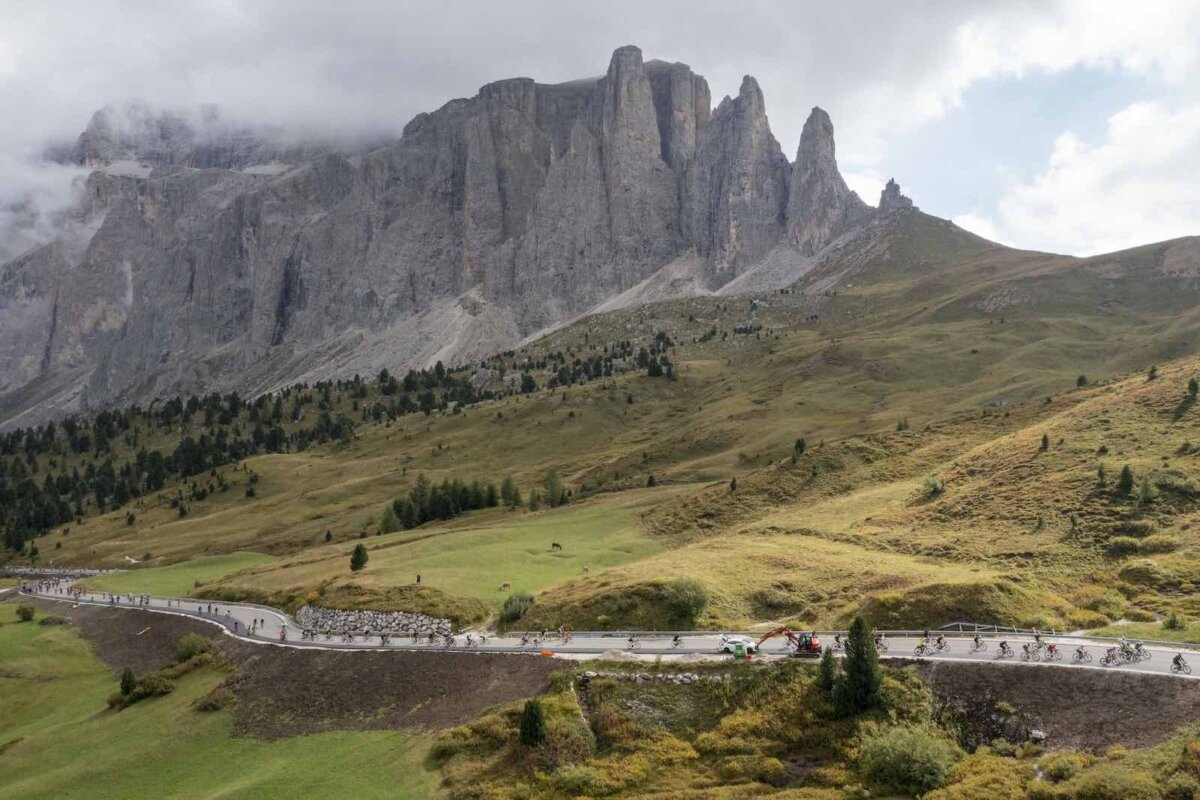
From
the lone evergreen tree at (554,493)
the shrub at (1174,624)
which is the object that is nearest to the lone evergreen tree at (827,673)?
the shrub at (1174,624)

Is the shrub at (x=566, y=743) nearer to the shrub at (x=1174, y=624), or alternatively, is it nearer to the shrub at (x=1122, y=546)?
the shrub at (x=1174, y=624)

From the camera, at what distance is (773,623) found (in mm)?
53375

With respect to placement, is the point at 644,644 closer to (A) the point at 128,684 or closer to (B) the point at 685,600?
(B) the point at 685,600

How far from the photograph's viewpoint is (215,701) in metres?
52.6

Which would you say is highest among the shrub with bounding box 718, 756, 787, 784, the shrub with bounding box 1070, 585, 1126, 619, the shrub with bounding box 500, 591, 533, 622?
the shrub with bounding box 500, 591, 533, 622

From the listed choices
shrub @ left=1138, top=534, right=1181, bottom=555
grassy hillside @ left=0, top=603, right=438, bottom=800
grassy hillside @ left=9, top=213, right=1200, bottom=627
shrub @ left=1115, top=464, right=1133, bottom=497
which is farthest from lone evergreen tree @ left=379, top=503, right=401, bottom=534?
shrub @ left=1138, top=534, right=1181, bottom=555

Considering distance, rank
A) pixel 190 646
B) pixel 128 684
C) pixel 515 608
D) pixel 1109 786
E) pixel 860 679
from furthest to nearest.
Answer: pixel 190 646 < pixel 515 608 < pixel 128 684 < pixel 860 679 < pixel 1109 786

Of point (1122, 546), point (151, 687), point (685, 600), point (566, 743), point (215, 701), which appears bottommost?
point (566, 743)

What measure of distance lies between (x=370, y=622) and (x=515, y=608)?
1206cm

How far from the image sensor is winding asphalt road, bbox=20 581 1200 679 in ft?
125

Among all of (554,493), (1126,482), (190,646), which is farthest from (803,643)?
(554,493)

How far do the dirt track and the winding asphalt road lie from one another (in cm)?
149

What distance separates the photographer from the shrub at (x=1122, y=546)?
57.9 m

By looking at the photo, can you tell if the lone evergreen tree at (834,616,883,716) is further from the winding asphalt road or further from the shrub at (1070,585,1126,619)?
the shrub at (1070,585,1126,619)
